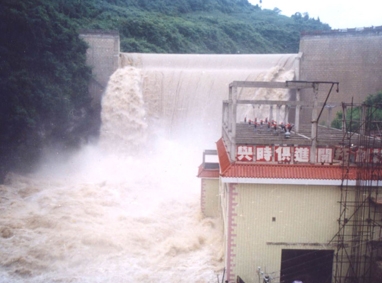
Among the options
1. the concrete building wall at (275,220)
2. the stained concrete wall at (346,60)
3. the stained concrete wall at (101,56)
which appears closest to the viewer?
the concrete building wall at (275,220)

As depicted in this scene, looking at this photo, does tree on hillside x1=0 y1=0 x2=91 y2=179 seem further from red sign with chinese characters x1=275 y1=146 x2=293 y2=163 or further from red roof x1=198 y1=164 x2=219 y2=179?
red sign with chinese characters x1=275 y1=146 x2=293 y2=163

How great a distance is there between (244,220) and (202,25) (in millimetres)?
28097

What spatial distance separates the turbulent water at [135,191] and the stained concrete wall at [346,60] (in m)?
1.18

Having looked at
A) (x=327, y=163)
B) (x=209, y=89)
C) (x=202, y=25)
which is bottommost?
(x=327, y=163)

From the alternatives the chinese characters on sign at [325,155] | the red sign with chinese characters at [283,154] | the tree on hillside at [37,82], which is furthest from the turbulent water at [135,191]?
Result: the chinese characters on sign at [325,155]

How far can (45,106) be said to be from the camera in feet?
52.6

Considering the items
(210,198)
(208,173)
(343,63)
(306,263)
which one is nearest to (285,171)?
(306,263)

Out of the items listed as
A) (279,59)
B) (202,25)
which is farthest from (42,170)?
(202,25)

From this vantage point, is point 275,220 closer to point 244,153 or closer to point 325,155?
point 244,153

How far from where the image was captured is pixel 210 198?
1155 centimetres

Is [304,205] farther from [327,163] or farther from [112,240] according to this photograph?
[112,240]

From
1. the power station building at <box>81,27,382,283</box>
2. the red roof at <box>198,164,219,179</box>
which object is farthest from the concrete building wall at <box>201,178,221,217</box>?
the power station building at <box>81,27,382,283</box>

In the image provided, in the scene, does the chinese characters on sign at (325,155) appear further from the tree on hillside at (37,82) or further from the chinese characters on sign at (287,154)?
the tree on hillside at (37,82)

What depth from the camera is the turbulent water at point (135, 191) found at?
29.9 ft
